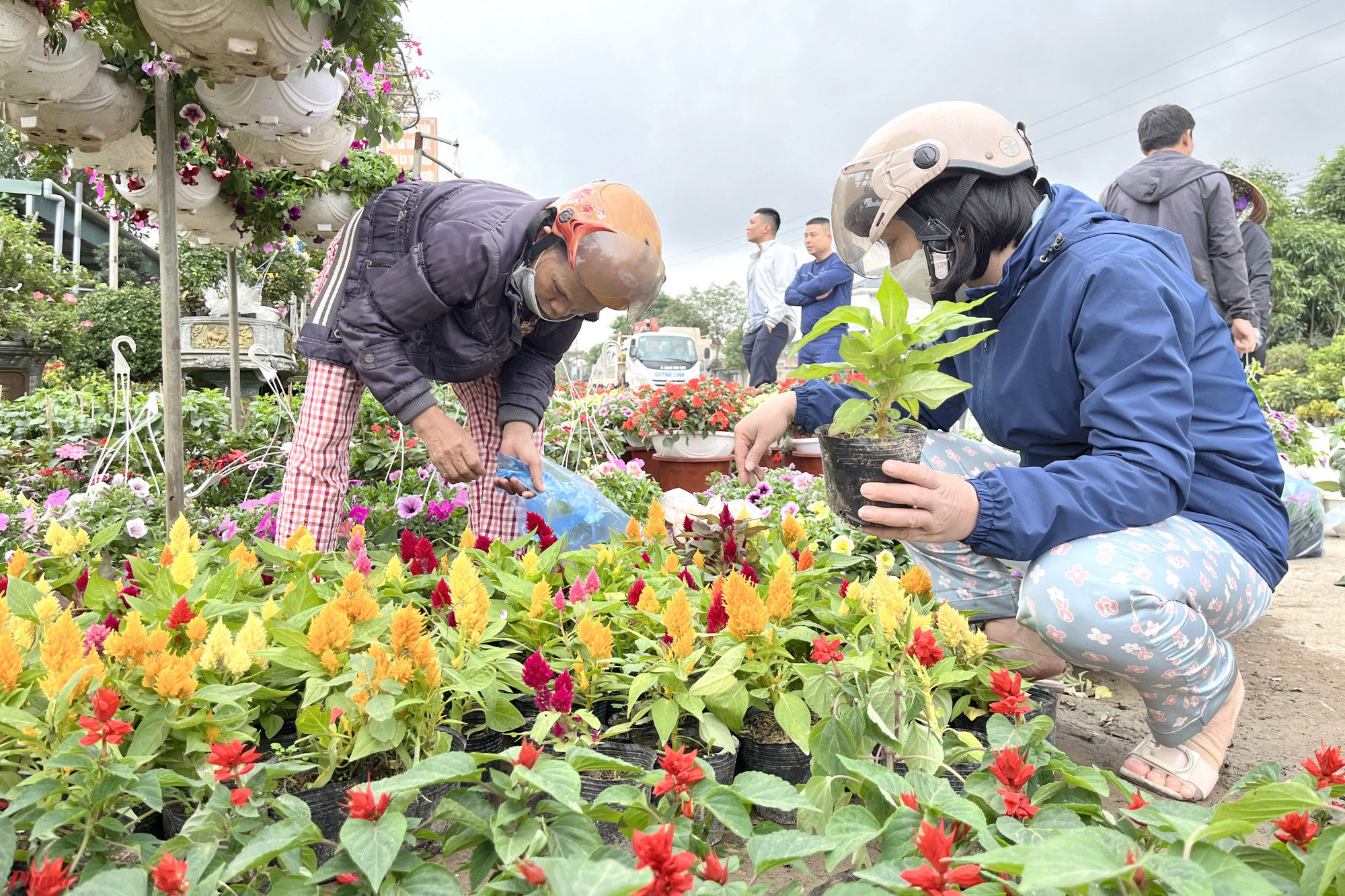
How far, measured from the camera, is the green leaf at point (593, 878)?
2.19 ft

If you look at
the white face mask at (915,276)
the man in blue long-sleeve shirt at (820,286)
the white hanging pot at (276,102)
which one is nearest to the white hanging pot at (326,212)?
the white hanging pot at (276,102)

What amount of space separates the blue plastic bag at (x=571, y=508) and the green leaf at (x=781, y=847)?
1.85 m

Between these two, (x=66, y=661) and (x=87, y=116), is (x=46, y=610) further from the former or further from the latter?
(x=87, y=116)

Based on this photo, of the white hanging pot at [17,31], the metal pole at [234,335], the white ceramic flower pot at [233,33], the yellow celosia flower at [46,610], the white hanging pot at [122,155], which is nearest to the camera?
the yellow celosia flower at [46,610]

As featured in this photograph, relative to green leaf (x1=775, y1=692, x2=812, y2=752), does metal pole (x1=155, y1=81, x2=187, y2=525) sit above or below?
above

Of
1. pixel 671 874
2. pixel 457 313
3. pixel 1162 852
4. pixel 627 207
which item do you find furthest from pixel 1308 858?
pixel 457 313

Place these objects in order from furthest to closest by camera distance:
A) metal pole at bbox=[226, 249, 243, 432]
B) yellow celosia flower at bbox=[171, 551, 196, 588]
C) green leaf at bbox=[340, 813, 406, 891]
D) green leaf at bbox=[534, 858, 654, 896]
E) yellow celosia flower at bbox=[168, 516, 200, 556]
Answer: metal pole at bbox=[226, 249, 243, 432] < yellow celosia flower at bbox=[168, 516, 200, 556] < yellow celosia flower at bbox=[171, 551, 196, 588] < green leaf at bbox=[340, 813, 406, 891] < green leaf at bbox=[534, 858, 654, 896]

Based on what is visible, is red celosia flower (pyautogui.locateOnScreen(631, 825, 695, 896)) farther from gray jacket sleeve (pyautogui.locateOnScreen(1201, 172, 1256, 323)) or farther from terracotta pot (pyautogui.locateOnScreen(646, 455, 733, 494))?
terracotta pot (pyautogui.locateOnScreen(646, 455, 733, 494))

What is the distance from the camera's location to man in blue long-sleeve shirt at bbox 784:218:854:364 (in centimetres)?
573

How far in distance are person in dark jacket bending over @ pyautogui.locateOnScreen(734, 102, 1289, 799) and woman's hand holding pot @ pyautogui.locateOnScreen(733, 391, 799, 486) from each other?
40 centimetres

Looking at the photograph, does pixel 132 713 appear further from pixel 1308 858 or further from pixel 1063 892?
pixel 1308 858

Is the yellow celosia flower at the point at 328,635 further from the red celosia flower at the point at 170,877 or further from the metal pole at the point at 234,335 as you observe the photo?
the metal pole at the point at 234,335

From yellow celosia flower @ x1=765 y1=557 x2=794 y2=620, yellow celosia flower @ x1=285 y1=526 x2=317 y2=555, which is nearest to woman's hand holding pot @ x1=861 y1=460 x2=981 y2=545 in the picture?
yellow celosia flower @ x1=765 y1=557 x2=794 y2=620

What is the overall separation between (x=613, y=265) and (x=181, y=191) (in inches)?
104
